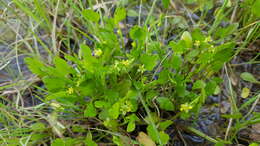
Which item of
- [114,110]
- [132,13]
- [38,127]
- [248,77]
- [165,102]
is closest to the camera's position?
[114,110]

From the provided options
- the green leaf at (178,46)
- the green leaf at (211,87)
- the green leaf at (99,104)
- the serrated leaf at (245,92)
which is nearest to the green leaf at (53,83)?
the green leaf at (99,104)

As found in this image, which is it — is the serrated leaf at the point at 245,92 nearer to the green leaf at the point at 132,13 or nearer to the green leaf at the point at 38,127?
the green leaf at the point at 132,13

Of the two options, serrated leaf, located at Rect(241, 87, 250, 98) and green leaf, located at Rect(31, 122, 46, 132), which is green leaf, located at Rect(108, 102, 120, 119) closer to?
green leaf, located at Rect(31, 122, 46, 132)

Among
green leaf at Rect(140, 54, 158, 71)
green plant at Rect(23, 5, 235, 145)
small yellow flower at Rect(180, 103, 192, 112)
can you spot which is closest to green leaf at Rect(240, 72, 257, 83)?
green plant at Rect(23, 5, 235, 145)

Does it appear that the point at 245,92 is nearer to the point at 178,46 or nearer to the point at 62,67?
the point at 178,46

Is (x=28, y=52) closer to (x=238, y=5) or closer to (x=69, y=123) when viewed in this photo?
(x=69, y=123)

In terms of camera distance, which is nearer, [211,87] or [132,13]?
[211,87]

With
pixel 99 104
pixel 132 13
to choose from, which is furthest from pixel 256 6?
pixel 99 104

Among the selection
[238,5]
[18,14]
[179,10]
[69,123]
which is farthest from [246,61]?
[18,14]
